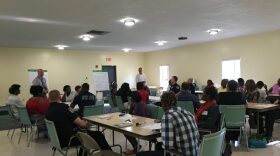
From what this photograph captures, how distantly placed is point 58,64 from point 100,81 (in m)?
1.87

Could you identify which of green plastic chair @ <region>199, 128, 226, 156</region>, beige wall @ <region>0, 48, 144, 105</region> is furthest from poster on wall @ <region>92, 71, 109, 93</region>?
green plastic chair @ <region>199, 128, 226, 156</region>

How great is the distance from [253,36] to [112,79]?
6.22m

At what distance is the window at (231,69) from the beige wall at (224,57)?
14 centimetres

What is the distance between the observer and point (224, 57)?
8.48 metres

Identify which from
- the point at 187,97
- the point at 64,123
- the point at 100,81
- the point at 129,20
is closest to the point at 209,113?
the point at 187,97

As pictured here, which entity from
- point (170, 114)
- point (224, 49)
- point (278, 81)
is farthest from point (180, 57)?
point (170, 114)

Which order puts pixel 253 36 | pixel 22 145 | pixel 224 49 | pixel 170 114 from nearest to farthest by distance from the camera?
pixel 170 114 → pixel 22 145 → pixel 253 36 → pixel 224 49

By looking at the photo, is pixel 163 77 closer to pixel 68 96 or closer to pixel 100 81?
pixel 100 81

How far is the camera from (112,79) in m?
11.5

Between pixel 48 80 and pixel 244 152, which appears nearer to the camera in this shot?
pixel 244 152

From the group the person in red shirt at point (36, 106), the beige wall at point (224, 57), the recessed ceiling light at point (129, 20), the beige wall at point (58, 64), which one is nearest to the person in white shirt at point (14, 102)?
the person in red shirt at point (36, 106)

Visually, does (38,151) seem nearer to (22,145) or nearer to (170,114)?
(22,145)

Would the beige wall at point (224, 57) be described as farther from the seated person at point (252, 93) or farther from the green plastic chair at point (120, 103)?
the green plastic chair at point (120, 103)

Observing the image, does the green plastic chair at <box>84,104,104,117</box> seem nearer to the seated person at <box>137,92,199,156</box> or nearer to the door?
the seated person at <box>137,92,199,156</box>
